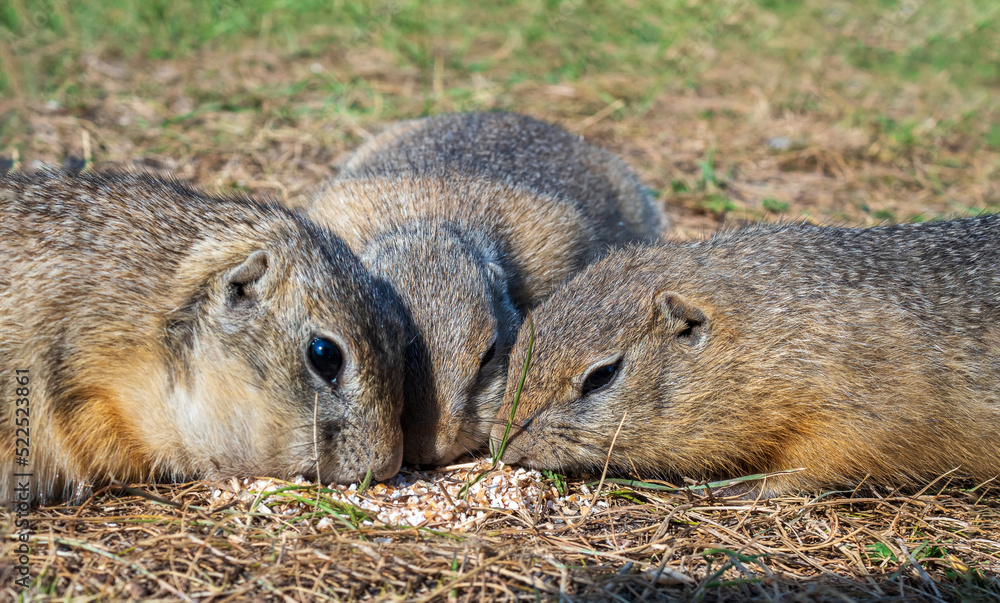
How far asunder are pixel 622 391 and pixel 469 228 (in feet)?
6.39

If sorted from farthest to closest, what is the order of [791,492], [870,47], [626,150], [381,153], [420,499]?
[870,47] < [626,150] < [381,153] < [791,492] < [420,499]

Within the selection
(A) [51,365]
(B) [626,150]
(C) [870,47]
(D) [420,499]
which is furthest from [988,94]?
(A) [51,365]

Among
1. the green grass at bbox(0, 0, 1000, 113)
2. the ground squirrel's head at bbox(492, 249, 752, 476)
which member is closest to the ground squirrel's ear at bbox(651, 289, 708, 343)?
the ground squirrel's head at bbox(492, 249, 752, 476)

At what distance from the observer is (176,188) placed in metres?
4.63

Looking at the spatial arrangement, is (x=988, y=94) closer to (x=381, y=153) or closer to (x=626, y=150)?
(x=626, y=150)

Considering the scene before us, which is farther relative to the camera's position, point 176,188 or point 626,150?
point 626,150

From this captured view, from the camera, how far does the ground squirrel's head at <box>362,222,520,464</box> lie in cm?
434

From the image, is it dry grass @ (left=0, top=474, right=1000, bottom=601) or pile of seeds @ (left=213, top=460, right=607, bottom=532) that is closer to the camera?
dry grass @ (left=0, top=474, right=1000, bottom=601)

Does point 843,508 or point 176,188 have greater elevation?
point 176,188

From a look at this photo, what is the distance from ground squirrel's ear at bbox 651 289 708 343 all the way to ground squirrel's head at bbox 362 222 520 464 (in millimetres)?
981

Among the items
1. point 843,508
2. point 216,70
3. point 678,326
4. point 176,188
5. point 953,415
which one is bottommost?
point 843,508

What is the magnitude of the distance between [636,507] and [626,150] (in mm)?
5835

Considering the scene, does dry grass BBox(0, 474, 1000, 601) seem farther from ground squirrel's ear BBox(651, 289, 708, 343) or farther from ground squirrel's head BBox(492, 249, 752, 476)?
ground squirrel's ear BBox(651, 289, 708, 343)

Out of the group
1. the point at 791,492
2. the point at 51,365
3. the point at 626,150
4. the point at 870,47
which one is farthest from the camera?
the point at 870,47
